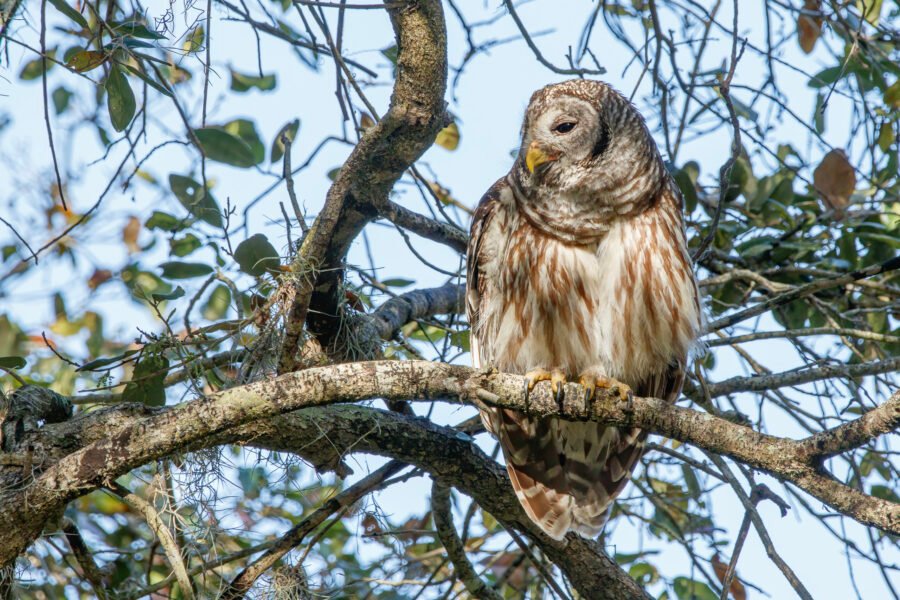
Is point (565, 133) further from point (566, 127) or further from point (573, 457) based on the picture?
point (573, 457)

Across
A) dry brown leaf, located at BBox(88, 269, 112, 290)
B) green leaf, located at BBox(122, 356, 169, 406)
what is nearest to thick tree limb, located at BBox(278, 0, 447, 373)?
green leaf, located at BBox(122, 356, 169, 406)

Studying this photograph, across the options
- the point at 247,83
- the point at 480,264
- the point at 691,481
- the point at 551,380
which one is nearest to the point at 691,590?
the point at 691,481

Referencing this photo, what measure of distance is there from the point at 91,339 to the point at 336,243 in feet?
6.63

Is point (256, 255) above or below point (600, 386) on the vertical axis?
Answer: above

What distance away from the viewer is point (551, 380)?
313 centimetres

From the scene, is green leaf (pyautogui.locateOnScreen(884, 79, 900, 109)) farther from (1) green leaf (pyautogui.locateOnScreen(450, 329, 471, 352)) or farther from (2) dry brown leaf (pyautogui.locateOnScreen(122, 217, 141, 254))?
(2) dry brown leaf (pyautogui.locateOnScreen(122, 217, 141, 254))

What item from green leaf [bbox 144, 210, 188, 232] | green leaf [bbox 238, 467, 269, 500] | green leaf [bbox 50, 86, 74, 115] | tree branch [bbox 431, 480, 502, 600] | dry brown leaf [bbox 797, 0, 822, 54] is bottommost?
tree branch [bbox 431, 480, 502, 600]

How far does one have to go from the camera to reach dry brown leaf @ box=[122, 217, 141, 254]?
5422mm

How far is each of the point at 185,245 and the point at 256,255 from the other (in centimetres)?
89

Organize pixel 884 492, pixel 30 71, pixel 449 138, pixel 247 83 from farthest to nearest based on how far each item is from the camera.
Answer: pixel 30 71, pixel 449 138, pixel 247 83, pixel 884 492

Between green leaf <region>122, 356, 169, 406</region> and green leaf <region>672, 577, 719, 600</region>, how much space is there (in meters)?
2.07

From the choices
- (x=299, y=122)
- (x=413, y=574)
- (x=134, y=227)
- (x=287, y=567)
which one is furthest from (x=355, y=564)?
(x=134, y=227)

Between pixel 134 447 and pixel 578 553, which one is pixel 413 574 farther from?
pixel 134 447

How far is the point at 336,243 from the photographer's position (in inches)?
124
